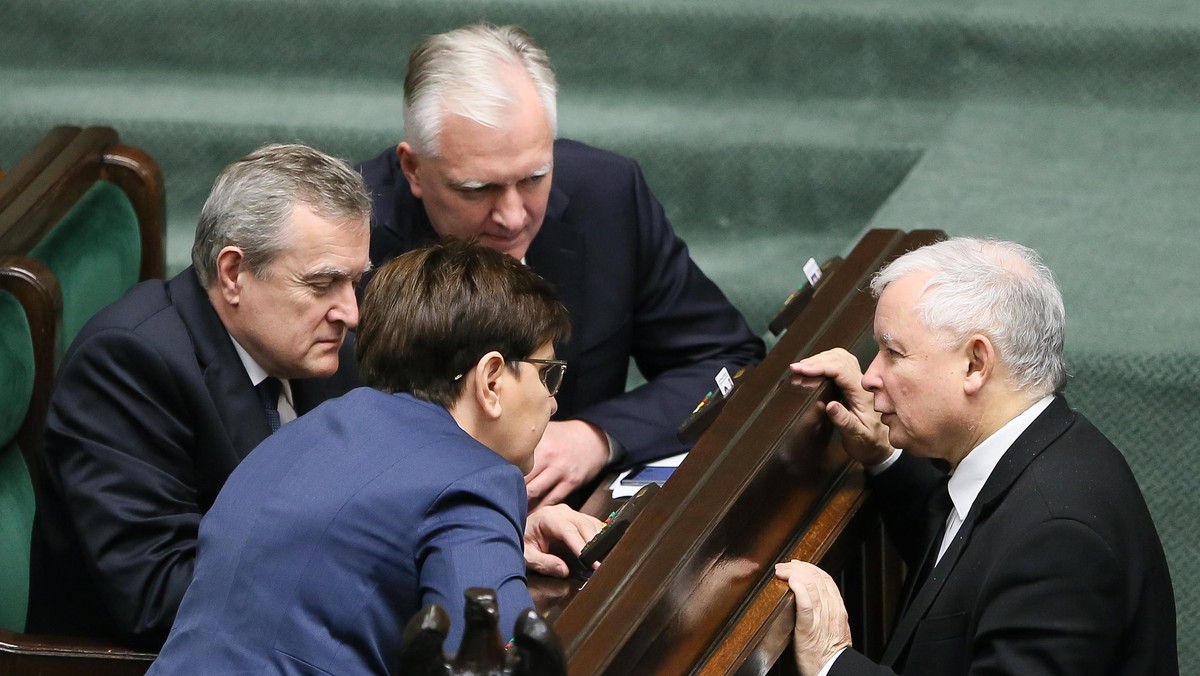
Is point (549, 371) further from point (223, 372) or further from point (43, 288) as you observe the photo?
point (43, 288)

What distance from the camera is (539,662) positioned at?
116 centimetres

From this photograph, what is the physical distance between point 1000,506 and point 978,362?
0.57 feet

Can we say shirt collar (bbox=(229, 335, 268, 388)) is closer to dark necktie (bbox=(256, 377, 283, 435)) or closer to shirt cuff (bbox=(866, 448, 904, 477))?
dark necktie (bbox=(256, 377, 283, 435))

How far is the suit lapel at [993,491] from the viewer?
1.81m

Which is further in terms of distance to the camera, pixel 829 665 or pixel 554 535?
pixel 554 535

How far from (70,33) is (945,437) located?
2.62 metres

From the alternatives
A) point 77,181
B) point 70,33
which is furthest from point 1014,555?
point 70,33

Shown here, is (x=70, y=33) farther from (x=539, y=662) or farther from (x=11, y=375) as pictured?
(x=539, y=662)

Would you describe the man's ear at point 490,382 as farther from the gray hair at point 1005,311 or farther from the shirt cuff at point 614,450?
the shirt cuff at point 614,450

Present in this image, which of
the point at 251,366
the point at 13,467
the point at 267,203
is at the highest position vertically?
the point at 267,203

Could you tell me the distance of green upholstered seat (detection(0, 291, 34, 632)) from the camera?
7.58 ft

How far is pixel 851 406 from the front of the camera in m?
2.06

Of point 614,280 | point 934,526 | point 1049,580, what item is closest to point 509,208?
point 614,280

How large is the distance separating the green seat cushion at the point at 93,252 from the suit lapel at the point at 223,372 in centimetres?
59
